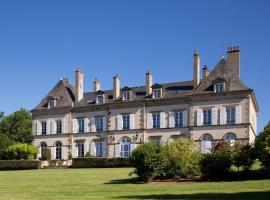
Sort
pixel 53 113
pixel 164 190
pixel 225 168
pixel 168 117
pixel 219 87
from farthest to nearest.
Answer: pixel 53 113 < pixel 168 117 < pixel 219 87 < pixel 225 168 < pixel 164 190

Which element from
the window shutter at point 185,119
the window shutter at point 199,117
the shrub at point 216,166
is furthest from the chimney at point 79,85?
the shrub at point 216,166

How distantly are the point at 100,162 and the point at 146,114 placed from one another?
8225 mm

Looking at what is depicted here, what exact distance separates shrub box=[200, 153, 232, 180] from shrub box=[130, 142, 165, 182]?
7.68ft

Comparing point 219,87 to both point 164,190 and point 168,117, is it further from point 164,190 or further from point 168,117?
point 164,190

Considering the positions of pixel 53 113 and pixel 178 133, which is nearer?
pixel 178 133

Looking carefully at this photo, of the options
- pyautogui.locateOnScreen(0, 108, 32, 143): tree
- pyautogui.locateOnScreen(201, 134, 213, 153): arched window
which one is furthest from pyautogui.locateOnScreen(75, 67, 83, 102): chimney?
pyautogui.locateOnScreen(0, 108, 32, 143): tree

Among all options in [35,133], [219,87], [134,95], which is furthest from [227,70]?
[35,133]

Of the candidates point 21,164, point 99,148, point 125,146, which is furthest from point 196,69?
point 21,164

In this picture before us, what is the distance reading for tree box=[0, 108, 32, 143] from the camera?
77500 millimetres

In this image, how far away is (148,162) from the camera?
23969 mm

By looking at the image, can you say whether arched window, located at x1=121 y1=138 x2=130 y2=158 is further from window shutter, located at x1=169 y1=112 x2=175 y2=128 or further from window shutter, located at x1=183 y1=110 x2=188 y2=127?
window shutter, located at x1=183 y1=110 x2=188 y2=127

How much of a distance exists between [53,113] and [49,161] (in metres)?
7.07

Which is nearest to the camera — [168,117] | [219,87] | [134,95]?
[219,87]

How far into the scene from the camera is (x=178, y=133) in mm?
45875
